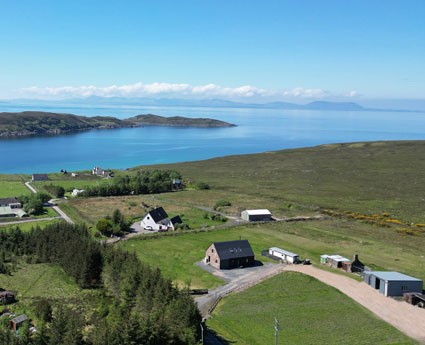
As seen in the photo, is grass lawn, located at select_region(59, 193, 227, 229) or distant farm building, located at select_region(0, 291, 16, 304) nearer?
distant farm building, located at select_region(0, 291, 16, 304)

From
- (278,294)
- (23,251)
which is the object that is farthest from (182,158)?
(278,294)

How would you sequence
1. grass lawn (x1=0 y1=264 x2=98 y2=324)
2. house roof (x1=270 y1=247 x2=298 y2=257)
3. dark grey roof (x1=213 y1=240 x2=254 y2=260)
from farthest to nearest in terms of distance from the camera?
house roof (x1=270 y1=247 x2=298 y2=257), dark grey roof (x1=213 y1=240 x2=254 y2=260), grass lawn (x1=0 y1=264 x2=98 y2=324)

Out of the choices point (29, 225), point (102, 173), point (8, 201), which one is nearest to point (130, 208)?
point (29, 225)

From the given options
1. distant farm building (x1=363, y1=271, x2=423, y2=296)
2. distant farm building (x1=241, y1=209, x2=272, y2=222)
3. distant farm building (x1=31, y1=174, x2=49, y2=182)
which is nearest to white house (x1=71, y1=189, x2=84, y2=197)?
distant farm building (x1=31, y1=174, x2=49, y2=182)

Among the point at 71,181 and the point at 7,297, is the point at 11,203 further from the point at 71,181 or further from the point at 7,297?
the point at 7,297

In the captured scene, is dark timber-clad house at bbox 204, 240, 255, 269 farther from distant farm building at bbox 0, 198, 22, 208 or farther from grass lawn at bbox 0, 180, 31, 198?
grass lawn at bbox 0, 180, 31, 198
